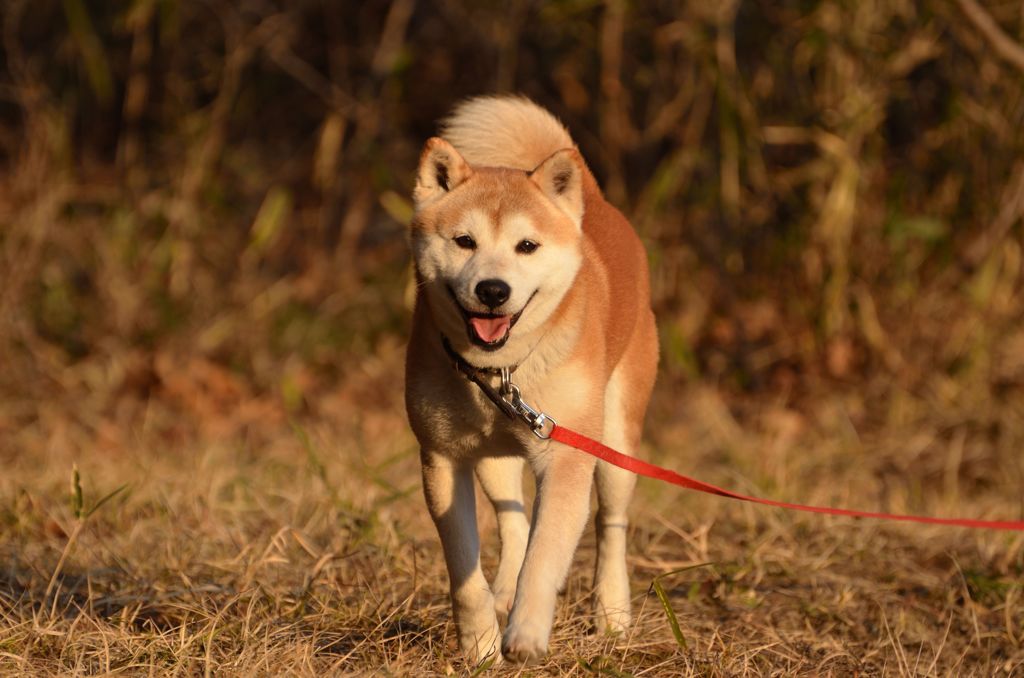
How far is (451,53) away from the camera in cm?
827

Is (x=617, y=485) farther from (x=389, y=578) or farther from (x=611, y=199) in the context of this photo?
(x=611, y=199)

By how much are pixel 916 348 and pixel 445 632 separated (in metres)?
4.22

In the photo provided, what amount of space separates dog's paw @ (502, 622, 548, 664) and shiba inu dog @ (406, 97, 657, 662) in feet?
0.35

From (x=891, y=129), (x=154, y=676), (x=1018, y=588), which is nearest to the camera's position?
(x=154, y=676)

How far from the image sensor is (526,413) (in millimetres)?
3092

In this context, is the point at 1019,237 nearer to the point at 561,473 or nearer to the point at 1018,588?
the point at 1018,588

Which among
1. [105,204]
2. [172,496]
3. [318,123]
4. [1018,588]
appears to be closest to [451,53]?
[318,123]

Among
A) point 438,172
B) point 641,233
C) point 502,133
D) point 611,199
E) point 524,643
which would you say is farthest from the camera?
point 611,199

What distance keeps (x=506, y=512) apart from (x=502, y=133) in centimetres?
112

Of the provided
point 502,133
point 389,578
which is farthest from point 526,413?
point 502,133

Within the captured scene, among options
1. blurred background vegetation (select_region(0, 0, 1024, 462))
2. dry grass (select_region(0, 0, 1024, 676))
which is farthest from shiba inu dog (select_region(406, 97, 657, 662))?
blurred background vegetation (select_region(0, 0, 1024, 462))

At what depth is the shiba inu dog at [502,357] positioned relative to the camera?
3037 millimetres

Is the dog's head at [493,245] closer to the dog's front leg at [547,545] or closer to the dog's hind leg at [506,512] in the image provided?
the dog's front leg at [547,545]

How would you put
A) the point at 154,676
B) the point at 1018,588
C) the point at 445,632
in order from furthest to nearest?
the point at 1018,588 < the point at 445,632 < the point at 154,676
